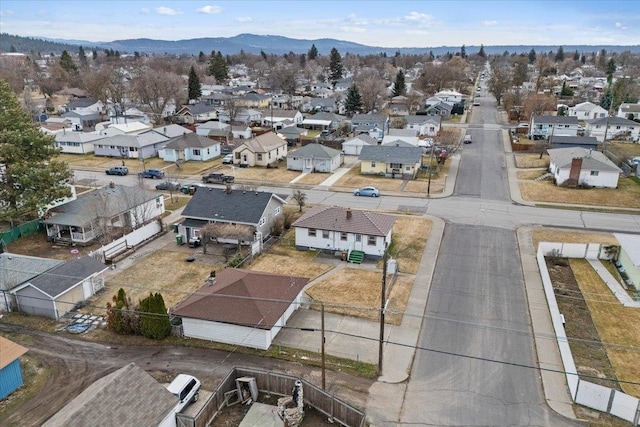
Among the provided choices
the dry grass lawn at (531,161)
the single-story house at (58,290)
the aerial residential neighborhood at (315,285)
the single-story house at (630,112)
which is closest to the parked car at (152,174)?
the aerial residential neighborhood at (315,285)

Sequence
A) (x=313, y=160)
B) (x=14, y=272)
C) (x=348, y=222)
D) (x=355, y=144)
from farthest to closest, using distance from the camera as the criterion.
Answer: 1. (x=355, y=144)
2. (x=313, y=160)
3. (x=348, y=222)
4. (x=14, y=272)

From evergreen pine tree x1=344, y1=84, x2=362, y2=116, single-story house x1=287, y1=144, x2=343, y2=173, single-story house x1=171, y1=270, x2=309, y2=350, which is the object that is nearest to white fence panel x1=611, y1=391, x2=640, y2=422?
single-story house x1=171, y1=270, x2=309, y2=350

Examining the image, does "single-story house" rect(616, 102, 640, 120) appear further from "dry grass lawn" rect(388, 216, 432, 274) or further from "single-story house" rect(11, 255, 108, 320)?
"single-story house" rect(11, 255, 108, 320)

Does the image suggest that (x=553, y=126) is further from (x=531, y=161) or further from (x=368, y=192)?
(x=368, y=192)

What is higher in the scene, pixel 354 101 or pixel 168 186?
pixel 354 101

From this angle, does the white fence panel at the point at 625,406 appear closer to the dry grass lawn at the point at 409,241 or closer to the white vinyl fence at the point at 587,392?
the white vinyl fence at the point at 587,392

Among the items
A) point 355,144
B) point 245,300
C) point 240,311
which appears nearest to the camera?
point 240,311

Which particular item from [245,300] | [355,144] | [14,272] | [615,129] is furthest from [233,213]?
[615,129]

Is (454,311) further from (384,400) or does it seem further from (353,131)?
(353,131)
